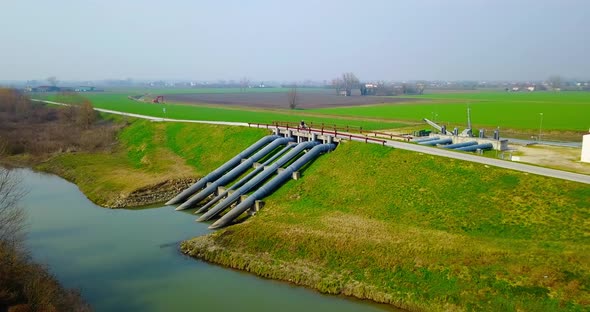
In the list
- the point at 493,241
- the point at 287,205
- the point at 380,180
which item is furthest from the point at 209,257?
the point at 493,241

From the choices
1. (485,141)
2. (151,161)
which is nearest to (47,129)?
(151,161)

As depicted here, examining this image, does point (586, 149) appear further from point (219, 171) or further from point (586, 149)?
point (219, 171)

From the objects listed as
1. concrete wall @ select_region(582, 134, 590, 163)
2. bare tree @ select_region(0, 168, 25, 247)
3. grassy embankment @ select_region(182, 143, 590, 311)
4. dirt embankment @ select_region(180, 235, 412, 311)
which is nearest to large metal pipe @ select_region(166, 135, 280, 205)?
grassy embankment @ select_region(182, 143, 590, 311)

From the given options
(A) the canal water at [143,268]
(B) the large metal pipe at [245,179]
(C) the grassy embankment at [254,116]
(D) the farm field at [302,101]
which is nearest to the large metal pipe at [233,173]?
(B) the large metal pipe at [245,179]

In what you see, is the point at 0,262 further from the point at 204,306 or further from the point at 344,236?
the point at 344,236

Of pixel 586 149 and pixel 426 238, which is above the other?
pixel 586 149

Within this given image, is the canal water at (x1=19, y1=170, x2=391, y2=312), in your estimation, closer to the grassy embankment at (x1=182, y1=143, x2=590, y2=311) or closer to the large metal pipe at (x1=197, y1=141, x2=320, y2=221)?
the grassy embankment at (x1=182, y1=143, x2=590, y2=311)
